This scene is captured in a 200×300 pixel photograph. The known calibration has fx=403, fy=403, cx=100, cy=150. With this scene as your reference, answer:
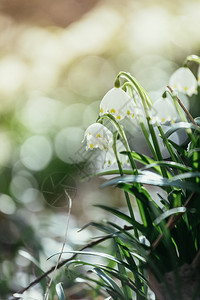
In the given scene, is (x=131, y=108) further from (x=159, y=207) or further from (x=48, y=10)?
(x=48, y=10)

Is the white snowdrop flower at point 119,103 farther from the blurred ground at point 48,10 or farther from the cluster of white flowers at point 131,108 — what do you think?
the blurred ground at point 48,10

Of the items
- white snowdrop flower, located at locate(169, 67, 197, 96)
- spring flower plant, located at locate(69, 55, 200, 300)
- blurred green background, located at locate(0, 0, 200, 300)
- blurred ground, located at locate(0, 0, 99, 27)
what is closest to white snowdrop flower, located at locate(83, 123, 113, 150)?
spring flower plant, located at locate(69, 55, 200, 300)

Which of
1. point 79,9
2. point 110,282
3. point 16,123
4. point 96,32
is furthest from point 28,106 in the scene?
Result: point 110,282

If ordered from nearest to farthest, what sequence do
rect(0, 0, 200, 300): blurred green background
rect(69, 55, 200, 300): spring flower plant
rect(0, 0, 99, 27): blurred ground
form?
1. rect(69, 55, 200, 300): spring flower plant
2. rect(0, 0, 200, 300): blurred green background
3. rect(0, 0, 99, 27): blurred ground

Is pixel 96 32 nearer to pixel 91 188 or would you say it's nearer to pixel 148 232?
pixel 91 188

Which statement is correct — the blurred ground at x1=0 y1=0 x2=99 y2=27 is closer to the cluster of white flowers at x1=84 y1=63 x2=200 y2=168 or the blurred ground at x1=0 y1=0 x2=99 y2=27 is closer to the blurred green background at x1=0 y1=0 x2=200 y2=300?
the blurred green background at x1=0 y1=0 x2=200 y2=300

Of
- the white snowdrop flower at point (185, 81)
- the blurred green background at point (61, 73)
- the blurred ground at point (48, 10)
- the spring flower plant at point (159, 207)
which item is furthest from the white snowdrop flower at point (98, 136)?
the blurred ground at point (48, 10)
